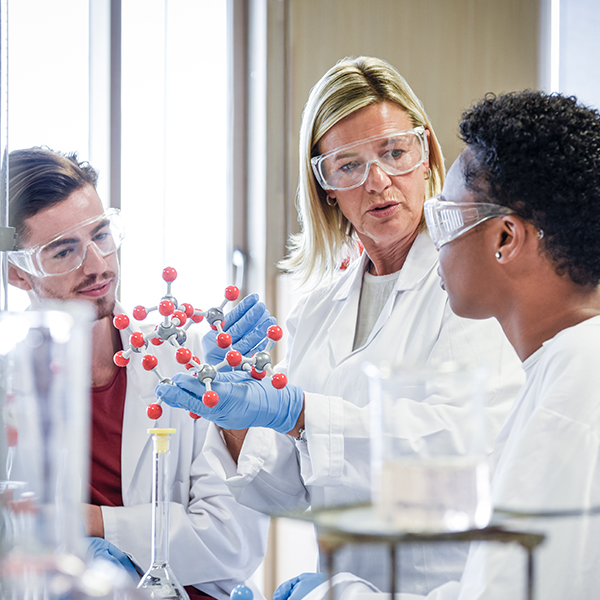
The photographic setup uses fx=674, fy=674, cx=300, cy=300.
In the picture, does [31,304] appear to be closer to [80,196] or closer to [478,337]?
[80,196]

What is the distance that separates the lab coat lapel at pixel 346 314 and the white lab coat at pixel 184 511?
0.39m

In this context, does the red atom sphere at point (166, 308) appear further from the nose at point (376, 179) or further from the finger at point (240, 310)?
the nose at point (376, 179)

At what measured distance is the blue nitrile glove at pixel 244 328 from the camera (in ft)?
4.48

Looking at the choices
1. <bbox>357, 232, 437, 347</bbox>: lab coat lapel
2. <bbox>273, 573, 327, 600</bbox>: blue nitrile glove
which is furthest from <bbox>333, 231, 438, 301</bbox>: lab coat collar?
<bbox>273, 573, 327, 600</bbox>: blue nitrile glove

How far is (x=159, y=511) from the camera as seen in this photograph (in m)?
1.00

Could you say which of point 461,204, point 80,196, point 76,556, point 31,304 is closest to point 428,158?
point 461,204

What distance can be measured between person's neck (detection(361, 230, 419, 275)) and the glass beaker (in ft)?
3.73

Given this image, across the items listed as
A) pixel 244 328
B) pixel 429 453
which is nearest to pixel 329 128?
pixel 244 328

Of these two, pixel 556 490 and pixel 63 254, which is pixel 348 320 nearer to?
pixel 63 254

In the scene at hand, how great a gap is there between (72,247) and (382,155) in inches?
29.8

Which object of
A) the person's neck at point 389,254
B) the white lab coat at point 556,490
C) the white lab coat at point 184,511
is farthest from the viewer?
the person's neck at point 389,254

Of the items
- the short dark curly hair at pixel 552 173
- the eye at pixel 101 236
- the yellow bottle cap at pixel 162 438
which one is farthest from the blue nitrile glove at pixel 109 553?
the short dark curly hair at pixel 552 173

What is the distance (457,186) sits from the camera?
3.38ft

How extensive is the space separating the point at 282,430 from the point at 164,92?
204 cm
